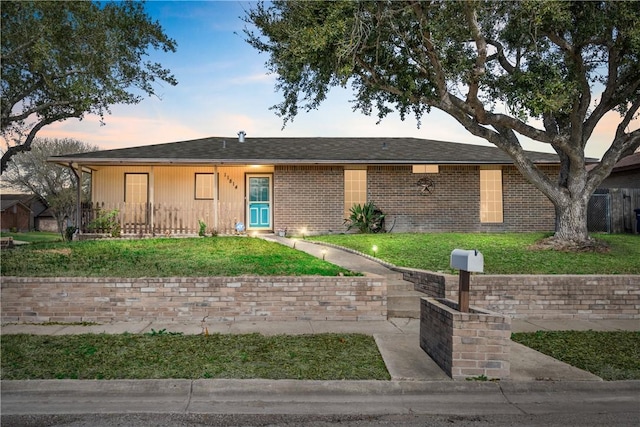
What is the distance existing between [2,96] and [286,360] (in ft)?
41.4

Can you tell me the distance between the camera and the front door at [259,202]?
1852cm

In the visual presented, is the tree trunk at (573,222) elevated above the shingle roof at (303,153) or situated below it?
below

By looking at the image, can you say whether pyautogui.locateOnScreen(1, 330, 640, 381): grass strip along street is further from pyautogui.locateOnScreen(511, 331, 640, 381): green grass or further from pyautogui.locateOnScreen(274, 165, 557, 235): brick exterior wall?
pyautogui.locateOnScreen(274, 165, 557, 235): brick exterior wall

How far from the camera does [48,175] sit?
41.3 meters

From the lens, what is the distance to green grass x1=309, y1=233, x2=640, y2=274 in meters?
9.73

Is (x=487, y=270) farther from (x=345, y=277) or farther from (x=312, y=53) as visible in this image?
(x=312, y=53)

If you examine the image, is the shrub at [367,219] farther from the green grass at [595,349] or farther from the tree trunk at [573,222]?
the green grass at [595,349]

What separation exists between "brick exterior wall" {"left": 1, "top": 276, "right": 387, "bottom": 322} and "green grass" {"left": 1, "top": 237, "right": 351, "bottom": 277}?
1.75 feet

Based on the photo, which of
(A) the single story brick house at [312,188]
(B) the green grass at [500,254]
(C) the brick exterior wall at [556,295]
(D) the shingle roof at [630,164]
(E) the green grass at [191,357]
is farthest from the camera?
(D) the shingle roof at [630,164]

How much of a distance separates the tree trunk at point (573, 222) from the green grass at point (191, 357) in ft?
27.0

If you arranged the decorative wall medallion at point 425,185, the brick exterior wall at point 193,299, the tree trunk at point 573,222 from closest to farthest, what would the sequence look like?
the brick exterior wall at point 193,299 → the tree trunk at point 573,222 → the decorative wall medallion at point 425,185

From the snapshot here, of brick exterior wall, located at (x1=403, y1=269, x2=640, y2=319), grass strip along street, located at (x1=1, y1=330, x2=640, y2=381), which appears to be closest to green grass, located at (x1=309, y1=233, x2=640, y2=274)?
brick exterior wall, located at (x1=403, y1=269, x2=640, y2=319)

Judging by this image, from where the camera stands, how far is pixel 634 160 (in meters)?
23.1

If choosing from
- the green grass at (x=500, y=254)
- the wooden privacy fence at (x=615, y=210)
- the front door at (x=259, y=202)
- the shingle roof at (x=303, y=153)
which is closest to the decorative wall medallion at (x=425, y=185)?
the shingle roof at (x=303, y=153)
